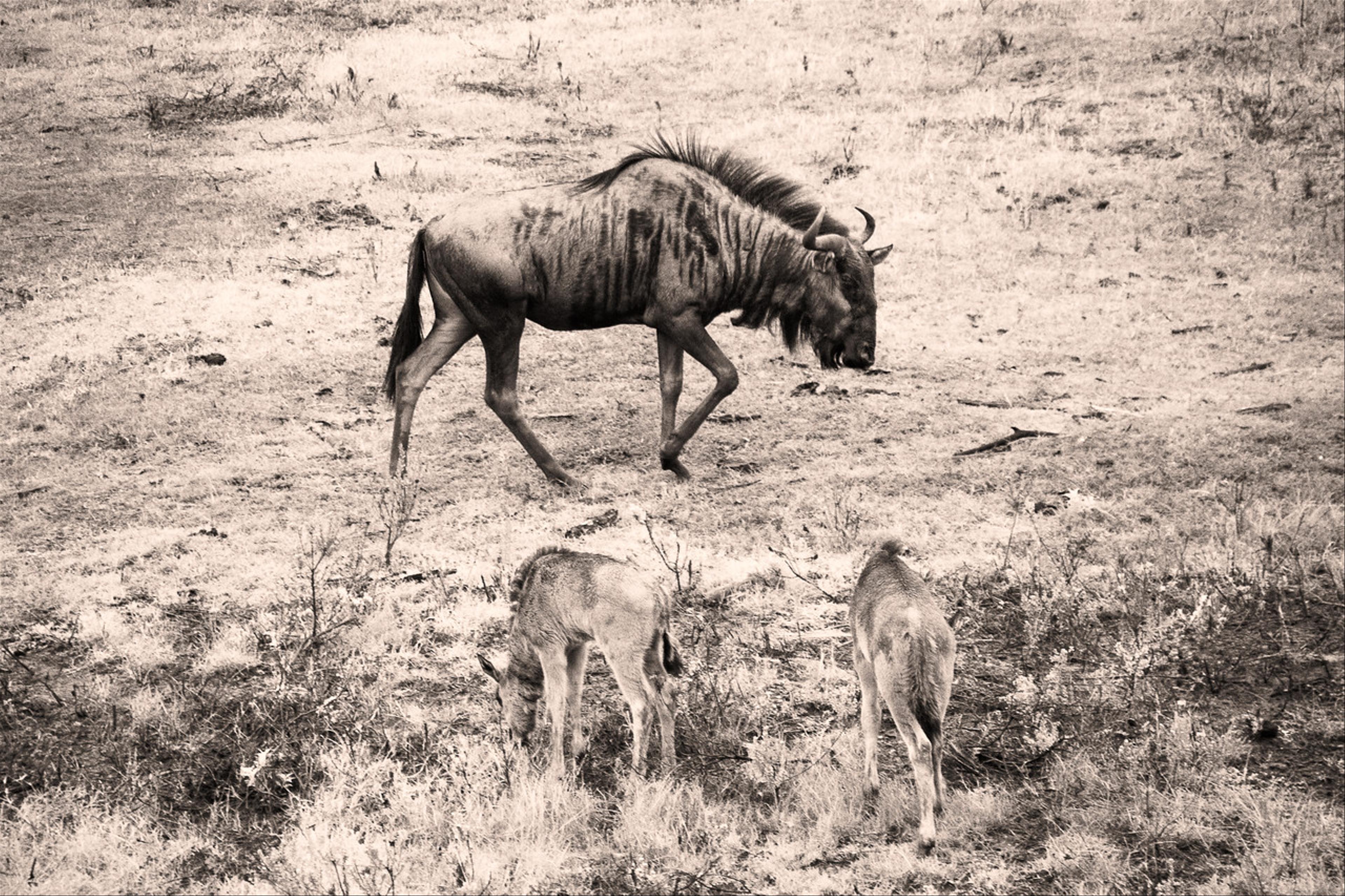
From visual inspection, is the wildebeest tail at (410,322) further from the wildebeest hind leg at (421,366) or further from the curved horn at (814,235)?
the curved horn at (814,235)

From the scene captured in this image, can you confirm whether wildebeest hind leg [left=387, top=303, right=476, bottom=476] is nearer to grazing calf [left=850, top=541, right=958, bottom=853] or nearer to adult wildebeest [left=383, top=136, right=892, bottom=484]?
adult wildebeest [left=383, top=136, right=892, bottom=484]

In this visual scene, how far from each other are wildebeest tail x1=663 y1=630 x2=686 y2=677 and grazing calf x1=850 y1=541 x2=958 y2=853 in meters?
0.70

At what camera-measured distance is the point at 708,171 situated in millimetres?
9672

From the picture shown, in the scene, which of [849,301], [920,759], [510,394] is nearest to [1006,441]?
[849,301]

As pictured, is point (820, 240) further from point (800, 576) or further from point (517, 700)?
point (517, 700)

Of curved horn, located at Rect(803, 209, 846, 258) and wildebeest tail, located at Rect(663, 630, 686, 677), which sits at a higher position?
curved horn, located at Rect(803, 209, 846, 258)

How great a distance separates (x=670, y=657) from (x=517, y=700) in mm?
750

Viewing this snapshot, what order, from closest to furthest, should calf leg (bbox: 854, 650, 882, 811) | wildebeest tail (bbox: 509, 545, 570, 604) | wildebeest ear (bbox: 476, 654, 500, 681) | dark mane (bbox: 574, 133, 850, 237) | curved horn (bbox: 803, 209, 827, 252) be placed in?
calf leg (bbox: 854, 650, 882, 811) < wildebeest ear (bbox: 476, 654, 500, 681) < wildebeest tail (bbox: 509, 545, 570, 604) < curved horn (bbox: 803, 209, 827, 252) < dark mane (bbox: 574, 133, 850, 237)

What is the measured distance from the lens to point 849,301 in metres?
9.53

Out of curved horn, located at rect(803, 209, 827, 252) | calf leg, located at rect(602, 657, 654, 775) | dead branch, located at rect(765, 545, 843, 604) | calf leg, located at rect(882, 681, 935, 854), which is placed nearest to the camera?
calf leg, located at rect(882, 681, 935, 854)

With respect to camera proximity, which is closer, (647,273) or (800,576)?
(800,576)

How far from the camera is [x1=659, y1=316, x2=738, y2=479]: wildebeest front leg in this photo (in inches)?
362

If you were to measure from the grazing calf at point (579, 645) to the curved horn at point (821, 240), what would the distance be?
389 centimetres

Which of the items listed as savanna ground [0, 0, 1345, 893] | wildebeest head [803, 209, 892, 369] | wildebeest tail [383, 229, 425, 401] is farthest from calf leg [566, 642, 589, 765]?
wildebeest head [803, 209, 892, 369]
